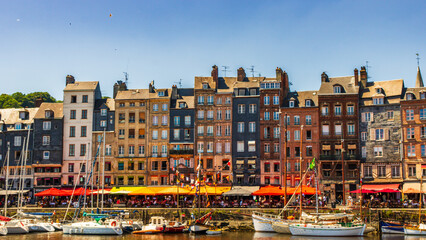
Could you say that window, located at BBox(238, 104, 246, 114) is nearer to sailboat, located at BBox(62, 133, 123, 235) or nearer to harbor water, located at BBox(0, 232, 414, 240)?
harbor water, located at BBox(0, 232, 414, 240)

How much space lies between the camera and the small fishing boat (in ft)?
170

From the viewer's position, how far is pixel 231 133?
2815 inches

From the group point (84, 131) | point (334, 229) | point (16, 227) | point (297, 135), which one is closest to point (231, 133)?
point (297, 135)

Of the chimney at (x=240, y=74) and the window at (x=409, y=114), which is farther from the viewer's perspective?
the chimney at (x=240, y=74)

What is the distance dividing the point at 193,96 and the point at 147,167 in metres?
11.0

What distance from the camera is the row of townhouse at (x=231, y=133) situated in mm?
66625

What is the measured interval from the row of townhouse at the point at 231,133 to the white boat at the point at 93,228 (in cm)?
1267

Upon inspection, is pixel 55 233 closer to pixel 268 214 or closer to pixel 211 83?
pixel 268 214

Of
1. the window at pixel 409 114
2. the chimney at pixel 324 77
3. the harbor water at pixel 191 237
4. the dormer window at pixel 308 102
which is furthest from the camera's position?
the chimney at pixel 324 77

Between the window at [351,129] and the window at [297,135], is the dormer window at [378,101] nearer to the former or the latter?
the window at [351,129]

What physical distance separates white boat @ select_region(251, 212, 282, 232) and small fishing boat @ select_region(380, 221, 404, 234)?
934 centimetres

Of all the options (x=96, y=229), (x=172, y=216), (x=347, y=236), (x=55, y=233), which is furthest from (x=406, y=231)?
(x=55, y=233)

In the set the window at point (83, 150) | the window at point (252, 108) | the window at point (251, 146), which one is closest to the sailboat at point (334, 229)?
the window at point (251, 146)

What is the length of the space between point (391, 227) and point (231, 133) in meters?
25.2
